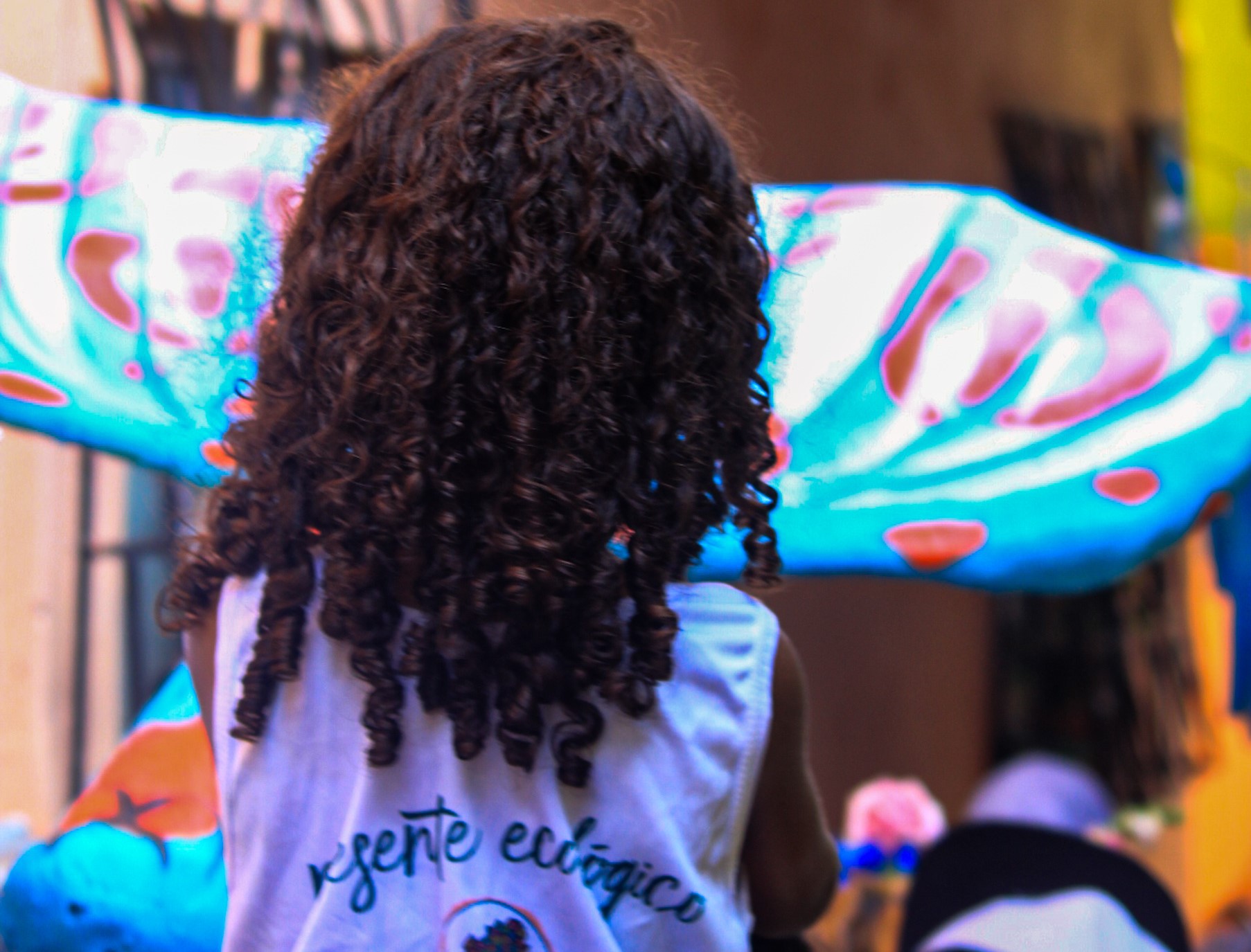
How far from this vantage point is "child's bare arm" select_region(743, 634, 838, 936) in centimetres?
83

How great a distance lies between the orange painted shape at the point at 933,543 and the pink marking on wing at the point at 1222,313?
0.40 m

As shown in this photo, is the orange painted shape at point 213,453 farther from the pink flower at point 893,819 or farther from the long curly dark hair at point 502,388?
the pink flower at point 893,819

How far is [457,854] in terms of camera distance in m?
0.77

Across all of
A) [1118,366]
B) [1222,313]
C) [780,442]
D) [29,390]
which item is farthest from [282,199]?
[1222,313]

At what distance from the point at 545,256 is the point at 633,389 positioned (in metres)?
0.11

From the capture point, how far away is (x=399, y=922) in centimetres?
77

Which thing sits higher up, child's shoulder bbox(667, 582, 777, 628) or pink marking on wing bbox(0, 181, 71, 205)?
pink marking on wing bbox(0, 181, 71, 205)

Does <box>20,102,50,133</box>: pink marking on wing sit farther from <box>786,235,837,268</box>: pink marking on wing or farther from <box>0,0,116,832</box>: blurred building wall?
<box>786,235,837,268</box>: pink marking on wing

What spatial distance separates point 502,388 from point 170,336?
1.63ft

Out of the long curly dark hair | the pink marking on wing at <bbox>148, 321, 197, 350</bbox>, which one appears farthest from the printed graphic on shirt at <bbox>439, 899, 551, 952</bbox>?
the pink marking on wing at <bbox>148, 321, 197, 350</bbox>

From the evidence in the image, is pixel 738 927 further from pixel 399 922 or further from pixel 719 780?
pixel 399 922

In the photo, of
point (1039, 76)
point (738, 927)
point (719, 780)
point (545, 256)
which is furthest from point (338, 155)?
point (1039, 76)

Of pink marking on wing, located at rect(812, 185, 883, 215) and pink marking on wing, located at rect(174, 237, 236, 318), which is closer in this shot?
pink marking on wing, located at rect(174, 237, 236, 318)

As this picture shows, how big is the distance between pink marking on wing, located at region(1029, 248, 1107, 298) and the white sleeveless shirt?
2.31 ft
